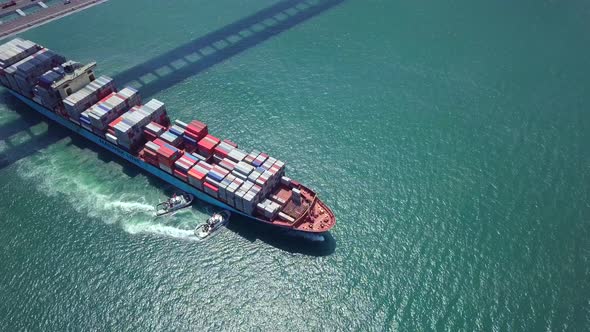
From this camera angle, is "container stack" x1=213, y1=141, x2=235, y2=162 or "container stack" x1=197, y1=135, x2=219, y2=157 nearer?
"container stack" x1=213, y1=141, x2=235, y2=162

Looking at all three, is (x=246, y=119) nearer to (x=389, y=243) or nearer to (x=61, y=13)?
(x=389, y=243)

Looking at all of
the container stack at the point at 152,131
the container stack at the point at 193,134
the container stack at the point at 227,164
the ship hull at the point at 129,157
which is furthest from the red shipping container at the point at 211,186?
the container stack at the point at 152,131

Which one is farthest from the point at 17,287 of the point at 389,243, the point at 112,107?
the point at 389,243

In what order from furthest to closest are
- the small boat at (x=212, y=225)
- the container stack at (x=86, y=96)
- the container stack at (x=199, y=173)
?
the container stack at (x=86, y=96)
the container stack at (x=199, y=173)
the small boat at (x=212, y=225)

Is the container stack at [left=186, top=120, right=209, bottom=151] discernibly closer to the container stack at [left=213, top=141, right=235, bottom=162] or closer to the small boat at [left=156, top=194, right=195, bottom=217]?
the container stack at [left=213, top=141, right=235, bottom=162]

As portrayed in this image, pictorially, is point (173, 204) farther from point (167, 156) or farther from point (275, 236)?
point (275, 236)

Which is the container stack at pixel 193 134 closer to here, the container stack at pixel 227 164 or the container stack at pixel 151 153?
the container stack at pixel 151 153

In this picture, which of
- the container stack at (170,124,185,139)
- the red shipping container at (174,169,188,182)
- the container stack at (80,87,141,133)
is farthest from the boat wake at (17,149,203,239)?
the container stack at (170,124,185,139)

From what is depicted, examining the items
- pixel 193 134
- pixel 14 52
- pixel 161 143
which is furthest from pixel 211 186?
pixel 14 52
